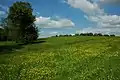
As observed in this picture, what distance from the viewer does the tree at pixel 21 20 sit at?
103 m

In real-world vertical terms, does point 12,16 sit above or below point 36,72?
above

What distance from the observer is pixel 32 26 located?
10425cm

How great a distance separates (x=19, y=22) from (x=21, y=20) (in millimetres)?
1022

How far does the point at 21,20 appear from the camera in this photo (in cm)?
10306

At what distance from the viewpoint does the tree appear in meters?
103

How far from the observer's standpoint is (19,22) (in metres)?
103

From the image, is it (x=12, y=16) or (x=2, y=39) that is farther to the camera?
(x=2, y=39)

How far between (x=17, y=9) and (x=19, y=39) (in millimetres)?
13045

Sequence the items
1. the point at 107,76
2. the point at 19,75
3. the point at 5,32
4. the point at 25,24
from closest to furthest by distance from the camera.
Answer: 1. the point at 107,76
2. the point at 19,75
3. the point at 25,24
4. the point at 5,32

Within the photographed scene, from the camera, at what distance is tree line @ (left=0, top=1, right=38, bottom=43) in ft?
335

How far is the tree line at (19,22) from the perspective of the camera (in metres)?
102

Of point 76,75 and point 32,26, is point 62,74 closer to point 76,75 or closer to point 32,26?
point 76,75

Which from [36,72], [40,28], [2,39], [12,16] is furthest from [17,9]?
[36,72]

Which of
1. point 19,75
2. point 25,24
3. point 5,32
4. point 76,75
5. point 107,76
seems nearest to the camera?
point 107,76
